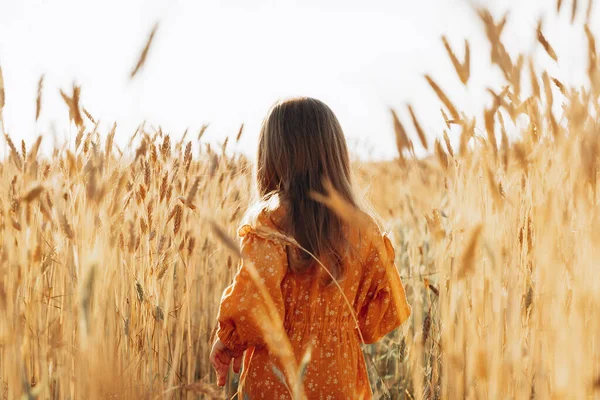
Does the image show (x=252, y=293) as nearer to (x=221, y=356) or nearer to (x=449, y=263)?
(x=221, y=356)

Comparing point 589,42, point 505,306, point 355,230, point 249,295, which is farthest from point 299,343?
point 589,42

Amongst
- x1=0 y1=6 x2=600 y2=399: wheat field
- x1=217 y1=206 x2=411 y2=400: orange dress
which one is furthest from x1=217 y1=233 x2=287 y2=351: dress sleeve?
x1=0 y1=6 x2=600 y2=399: wheat field

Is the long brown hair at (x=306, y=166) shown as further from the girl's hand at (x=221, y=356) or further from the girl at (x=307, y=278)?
the girl's hand at (x=221, y=356)

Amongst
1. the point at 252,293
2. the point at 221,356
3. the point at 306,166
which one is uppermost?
the point at 306,166

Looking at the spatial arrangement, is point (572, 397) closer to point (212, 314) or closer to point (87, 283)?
point (87, 283)

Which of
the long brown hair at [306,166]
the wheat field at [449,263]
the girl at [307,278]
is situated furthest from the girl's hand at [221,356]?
the long brown hair at [306,166]

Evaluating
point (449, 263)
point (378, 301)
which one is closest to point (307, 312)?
point (378, 301)

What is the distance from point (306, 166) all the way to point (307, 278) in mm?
279

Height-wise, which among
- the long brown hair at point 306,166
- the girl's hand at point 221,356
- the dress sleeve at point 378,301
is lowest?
the girl's hand at point 221,356

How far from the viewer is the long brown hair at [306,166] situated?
58.5 inches

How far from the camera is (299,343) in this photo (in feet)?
4.88

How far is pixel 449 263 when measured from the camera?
150 cm

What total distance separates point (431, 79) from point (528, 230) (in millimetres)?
402

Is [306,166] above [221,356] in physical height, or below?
above
